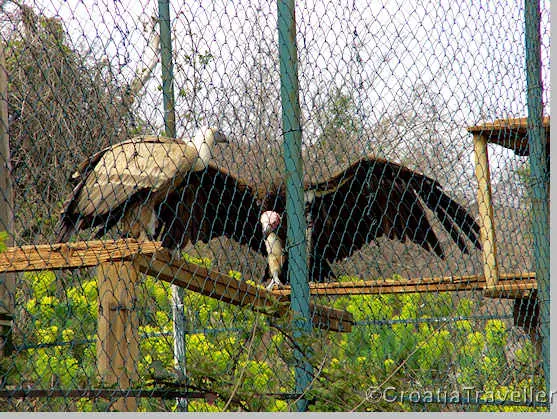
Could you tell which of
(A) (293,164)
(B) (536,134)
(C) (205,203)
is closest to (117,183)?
(C) (205,203)

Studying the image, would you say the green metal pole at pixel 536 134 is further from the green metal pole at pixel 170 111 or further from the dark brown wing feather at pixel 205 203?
the green metal pole at pixel 170 111

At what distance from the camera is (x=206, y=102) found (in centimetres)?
271

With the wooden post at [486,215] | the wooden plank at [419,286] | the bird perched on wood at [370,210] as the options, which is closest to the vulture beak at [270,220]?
the bird perched on wood at [370,210]

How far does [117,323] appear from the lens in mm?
2268

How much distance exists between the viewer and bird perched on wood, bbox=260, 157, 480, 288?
4355 millimetres

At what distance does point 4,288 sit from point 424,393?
186cm

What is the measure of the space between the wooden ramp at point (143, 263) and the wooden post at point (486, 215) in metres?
1.15

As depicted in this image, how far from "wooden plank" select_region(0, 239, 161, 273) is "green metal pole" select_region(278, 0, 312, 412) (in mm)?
823

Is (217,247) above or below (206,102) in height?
below

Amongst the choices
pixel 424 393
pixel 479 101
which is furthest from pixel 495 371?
pixel 479 101

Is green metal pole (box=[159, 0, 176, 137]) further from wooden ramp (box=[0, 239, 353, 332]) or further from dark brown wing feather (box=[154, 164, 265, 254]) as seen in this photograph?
dark brown wing feather (box=[154, 164, 265, 254])

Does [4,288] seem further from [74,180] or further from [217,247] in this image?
[217,247]

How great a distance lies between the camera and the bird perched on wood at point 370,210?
436 cm

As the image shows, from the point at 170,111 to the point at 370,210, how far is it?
6.35 feet
